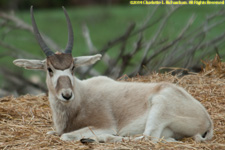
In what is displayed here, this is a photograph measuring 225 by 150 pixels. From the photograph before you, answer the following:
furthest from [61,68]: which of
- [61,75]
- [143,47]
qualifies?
[143,47]

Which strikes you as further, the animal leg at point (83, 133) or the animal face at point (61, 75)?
the animal leg at point (83, 133)

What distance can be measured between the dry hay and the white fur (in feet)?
0.89

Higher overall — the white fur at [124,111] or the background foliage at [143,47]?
the background foliage at [143,47]

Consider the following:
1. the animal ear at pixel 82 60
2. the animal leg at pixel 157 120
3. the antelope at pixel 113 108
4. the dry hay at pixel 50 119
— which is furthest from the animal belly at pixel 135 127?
the animal ear at pixel 82 60

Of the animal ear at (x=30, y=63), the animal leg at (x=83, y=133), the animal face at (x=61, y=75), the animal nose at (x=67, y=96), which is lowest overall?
the animal leg at (x=83, y=133)

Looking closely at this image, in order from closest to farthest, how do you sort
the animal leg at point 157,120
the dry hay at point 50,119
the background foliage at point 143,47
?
1. the dry hay at point 50,119
2. the animal leg at point 157,120
3. the background foliage at point 143,47

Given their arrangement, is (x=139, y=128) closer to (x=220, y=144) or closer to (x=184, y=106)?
(x=184, y=106)

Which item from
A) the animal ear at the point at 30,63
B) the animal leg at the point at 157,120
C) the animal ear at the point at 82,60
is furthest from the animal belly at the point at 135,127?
the animal ear at the point at 30,63

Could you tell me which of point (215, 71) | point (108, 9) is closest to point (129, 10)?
point (108, 9)

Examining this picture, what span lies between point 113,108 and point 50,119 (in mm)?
1290

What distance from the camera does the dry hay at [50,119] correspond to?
18.0ft

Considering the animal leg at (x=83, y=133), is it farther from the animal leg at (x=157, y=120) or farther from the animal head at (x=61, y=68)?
the animal leg at (x=157, y=120)

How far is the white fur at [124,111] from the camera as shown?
20.3 ft

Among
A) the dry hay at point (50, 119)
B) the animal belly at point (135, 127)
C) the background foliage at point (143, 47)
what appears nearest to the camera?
the dry hay at point (50, 119)
